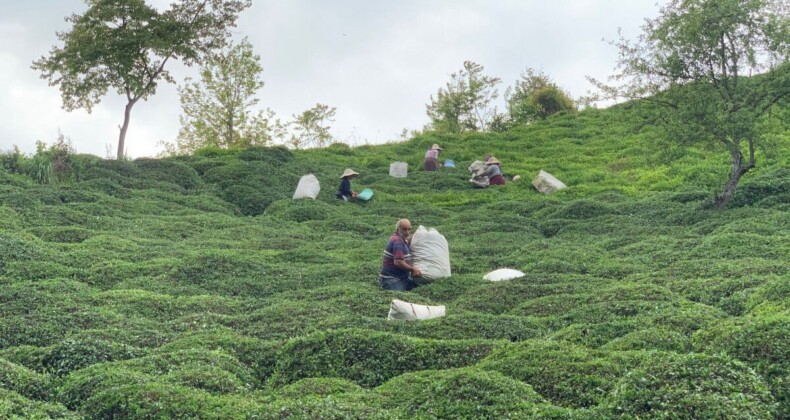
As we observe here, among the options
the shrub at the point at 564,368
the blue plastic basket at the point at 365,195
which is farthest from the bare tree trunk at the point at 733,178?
the shrub at the point at 564,368

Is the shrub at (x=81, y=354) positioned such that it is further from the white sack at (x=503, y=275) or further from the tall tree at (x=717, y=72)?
the tall tree at (x=717, y=72)

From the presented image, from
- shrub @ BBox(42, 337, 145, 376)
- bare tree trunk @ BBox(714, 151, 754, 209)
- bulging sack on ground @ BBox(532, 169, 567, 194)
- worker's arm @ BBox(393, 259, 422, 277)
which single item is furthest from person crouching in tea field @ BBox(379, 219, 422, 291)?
bulging sack on ground @ BBox(532, 169, 567, 194)

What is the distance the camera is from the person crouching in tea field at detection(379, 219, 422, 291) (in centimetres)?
1612

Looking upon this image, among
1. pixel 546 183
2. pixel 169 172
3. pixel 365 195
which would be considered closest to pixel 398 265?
pixel 365 195

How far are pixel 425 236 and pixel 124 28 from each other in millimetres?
23695

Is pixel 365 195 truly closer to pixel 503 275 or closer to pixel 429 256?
pixel 429 256

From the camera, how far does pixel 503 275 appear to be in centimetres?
1673

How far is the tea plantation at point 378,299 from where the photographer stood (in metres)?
8.66

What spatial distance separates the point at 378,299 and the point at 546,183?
57.9 feet

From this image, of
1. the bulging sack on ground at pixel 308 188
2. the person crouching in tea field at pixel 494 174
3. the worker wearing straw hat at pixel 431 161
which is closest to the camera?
the bulging sack on ground at pixel 308 188

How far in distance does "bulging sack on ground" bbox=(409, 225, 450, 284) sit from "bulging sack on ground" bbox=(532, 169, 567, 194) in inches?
581

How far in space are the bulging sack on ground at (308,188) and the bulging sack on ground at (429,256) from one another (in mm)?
12714

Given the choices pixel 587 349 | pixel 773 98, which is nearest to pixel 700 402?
pixel 587 349

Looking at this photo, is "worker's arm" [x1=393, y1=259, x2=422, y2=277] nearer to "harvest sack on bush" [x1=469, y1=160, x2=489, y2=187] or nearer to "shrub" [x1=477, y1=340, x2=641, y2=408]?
"shrub" [x1=477, y1=340, x2=641, y2=408]
